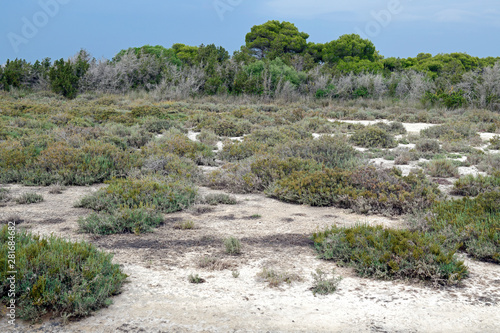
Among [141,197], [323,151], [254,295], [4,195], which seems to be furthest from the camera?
[323,151]

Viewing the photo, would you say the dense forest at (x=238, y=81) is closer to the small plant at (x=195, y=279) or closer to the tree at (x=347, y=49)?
the tree at (x=347, y=49)

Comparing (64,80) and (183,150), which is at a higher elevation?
(64,80)

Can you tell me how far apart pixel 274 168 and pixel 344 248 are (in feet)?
13.3

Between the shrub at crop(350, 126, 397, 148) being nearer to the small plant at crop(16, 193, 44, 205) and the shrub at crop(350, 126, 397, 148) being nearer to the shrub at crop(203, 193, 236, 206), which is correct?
the shrub at crop(203, 193, 236, 206)

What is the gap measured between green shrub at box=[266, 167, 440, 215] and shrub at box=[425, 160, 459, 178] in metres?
1.75

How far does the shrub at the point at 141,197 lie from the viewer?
6.85 m

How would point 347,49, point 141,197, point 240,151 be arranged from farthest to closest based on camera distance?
1. point 347,49
2. point 240,151
3. point 141,197

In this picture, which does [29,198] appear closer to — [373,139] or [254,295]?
[254,295]

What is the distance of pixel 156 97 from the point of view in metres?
29.8

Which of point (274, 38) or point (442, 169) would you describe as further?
point (274, 38)

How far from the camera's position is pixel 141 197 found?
22.9ft

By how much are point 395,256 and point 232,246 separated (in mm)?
1878

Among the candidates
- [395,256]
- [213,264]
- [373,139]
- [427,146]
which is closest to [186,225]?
[213,264]

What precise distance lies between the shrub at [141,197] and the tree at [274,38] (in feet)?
158
